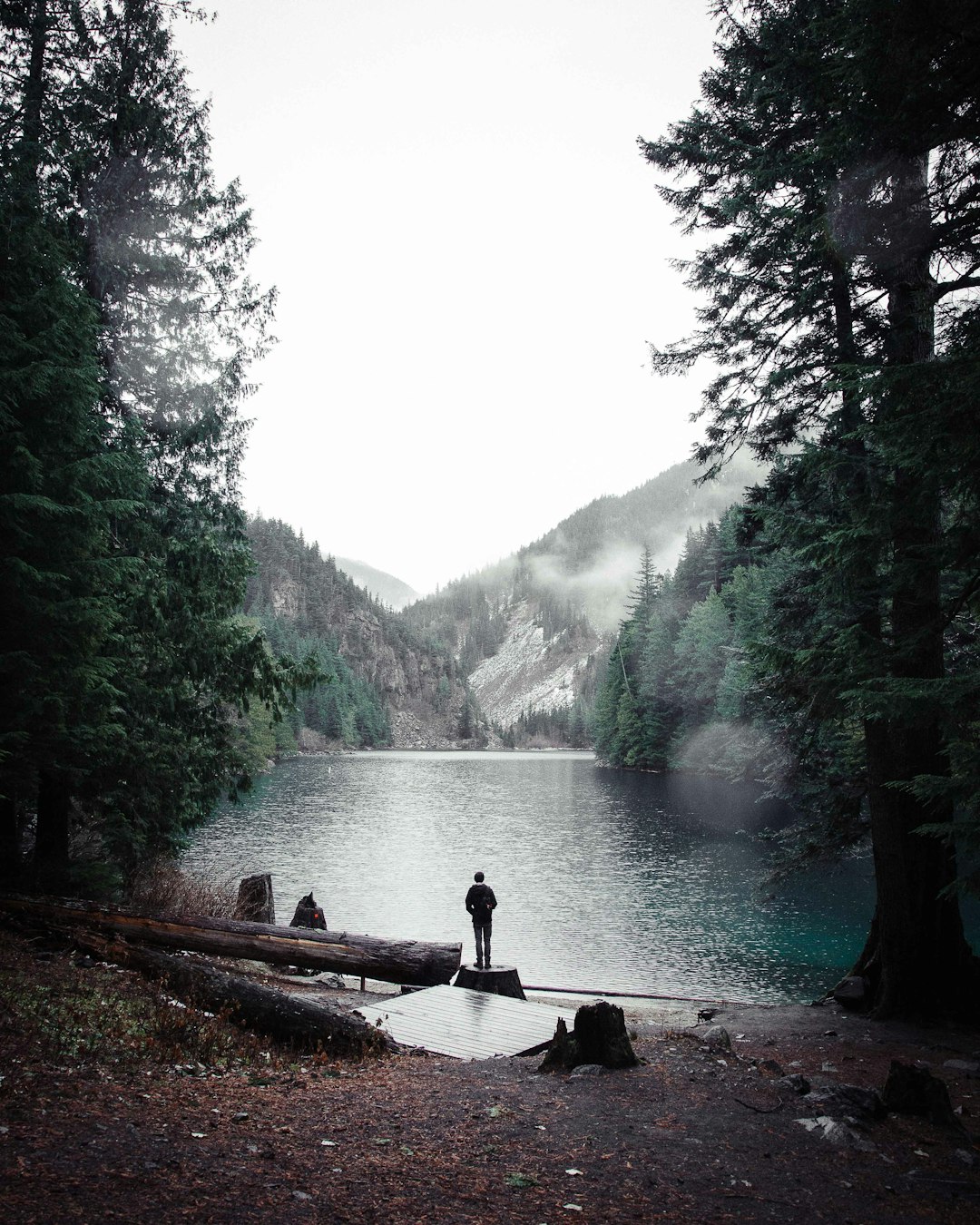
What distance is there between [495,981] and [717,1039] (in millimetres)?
3278

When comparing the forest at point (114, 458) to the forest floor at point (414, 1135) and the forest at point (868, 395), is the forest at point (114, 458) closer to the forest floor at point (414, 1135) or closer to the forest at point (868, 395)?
the forest floor at point (414, 1135)

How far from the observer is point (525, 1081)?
7070 millimetres

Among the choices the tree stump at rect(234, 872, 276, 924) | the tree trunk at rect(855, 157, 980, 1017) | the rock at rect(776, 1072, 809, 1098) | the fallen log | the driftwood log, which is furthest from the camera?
the tree stump at rect(234, 872, 276, 924)

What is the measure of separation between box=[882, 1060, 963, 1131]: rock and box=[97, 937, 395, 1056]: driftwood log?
15.5 feet

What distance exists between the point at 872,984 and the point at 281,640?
151m

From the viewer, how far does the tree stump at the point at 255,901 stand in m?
16.4

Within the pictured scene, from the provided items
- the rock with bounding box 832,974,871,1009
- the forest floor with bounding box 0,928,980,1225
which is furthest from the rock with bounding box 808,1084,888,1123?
the rock with bounding box 832,974,871,1009

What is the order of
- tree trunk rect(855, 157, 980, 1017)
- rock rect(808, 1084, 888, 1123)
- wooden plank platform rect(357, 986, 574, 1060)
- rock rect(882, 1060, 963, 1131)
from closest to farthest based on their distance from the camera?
rock rect(808, 1084, 888, 1123), rock rect(882, 1060, 963, 1131), wooden plank platform rect(357, 986, 574, 1060), tree trunk rect(855, 157, 980, 1017)

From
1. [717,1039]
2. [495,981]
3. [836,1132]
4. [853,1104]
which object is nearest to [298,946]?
[495,981]

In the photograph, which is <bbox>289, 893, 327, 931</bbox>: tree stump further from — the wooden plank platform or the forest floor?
the forest floor

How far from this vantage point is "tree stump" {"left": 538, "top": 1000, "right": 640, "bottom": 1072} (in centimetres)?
744

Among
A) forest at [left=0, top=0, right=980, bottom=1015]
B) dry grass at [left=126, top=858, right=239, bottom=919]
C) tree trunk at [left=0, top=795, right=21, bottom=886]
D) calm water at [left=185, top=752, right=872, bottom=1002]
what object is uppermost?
forest at [left=0, top=0, right=980, bottom=1015]

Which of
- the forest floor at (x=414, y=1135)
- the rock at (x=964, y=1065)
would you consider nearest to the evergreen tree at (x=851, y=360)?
the rock at (x=964, y=1065)

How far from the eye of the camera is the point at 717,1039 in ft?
30.5
